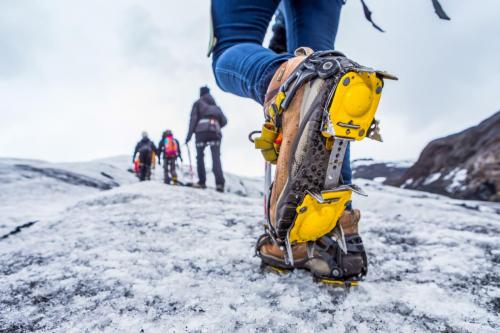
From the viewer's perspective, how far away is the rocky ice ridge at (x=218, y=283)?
2.99 ft

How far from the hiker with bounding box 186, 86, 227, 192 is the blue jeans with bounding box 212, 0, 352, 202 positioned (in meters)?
5.39

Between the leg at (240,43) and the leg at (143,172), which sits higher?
the leg at (240,43)

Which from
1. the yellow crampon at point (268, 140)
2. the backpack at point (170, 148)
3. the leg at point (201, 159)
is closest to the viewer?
the yellow crampon at point (268, 140)

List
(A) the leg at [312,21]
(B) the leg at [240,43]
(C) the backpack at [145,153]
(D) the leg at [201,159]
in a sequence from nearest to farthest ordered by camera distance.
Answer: (B) the leg at [240,43]
(A) the leg at [312,21]
(D) the leg at [201,159]
(C) the backpack at [145,153]

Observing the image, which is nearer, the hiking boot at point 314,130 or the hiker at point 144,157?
the hiking boot at point 314,130

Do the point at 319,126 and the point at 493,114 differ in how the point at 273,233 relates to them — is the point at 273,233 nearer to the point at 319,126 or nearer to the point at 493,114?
the point at 319,126

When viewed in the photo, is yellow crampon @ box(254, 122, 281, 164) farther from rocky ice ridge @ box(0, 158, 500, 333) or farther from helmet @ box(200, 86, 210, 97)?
helmet @ box(200, 86, 210, 97)

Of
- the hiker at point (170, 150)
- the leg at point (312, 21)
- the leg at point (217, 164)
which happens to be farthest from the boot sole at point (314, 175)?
the hiker at point (170, 150)

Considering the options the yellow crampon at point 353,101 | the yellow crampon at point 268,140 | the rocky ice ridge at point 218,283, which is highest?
the yellow crampon at point 353,101

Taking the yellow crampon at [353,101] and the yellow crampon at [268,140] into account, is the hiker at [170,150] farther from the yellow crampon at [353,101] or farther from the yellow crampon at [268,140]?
the yellow crampon at [353,101]

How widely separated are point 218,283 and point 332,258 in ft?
1.47

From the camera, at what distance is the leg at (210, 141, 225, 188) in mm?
6824

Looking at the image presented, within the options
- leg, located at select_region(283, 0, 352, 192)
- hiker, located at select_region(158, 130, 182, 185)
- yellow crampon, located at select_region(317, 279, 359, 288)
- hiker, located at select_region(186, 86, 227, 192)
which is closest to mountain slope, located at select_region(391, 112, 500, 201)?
hiker, located at select_region(186, 86, 227, 192)

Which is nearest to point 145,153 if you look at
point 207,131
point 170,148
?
point 170,148
